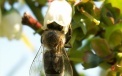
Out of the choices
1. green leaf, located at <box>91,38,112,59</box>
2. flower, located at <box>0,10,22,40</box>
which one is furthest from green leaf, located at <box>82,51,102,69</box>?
flower, located at <box>0,10,22,40</box>

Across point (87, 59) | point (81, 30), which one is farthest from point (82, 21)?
point (87, 59)

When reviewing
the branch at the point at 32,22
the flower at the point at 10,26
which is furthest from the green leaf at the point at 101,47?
the flower at the point at 10,26

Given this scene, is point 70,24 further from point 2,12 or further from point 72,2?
point 2,12

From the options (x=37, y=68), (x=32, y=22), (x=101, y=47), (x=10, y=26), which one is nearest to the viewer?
(x=37, y=68)

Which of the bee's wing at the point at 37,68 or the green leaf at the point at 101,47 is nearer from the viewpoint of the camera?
the bee's wing at the point at 37,68

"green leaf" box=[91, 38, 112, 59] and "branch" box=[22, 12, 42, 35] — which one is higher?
"branch" box=[22, 12, 42, 35]

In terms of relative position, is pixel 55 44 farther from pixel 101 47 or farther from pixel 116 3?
pixel 116 3

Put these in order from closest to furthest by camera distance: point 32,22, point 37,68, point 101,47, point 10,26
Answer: point 37,68, point 101,47, point 32,22, point 10,26

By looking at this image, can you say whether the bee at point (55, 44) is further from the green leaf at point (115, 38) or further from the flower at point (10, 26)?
the flower at point (10, 26)

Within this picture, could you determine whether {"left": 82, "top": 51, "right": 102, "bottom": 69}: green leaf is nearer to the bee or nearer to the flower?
the bee

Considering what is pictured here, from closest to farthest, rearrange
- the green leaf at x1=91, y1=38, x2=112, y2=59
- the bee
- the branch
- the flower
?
the bee
the green leaf at x1=91, y1=38, x2=112, y2=59
the branch
the flower

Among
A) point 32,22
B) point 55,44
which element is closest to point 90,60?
point 55,44
